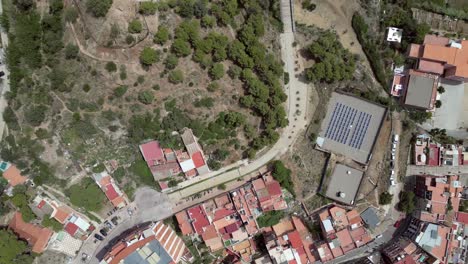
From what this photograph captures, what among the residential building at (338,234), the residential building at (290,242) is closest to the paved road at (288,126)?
the residential building at (290,242)

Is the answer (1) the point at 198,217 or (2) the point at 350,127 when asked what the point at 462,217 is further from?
(1) the point at 198,217

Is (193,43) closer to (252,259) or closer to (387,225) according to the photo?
(252,259)

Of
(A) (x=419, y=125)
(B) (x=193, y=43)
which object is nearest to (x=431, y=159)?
(A) (x=419, y=125)

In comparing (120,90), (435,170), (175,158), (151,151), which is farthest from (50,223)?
(435,170)

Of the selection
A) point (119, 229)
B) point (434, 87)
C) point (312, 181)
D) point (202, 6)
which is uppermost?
point (202, 6)

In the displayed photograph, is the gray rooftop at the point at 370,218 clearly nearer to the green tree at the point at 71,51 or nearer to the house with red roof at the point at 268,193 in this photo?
the house with red roof at the point at 268,193

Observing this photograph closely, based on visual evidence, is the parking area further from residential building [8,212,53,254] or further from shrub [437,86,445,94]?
residential building [8,212,53,254]
